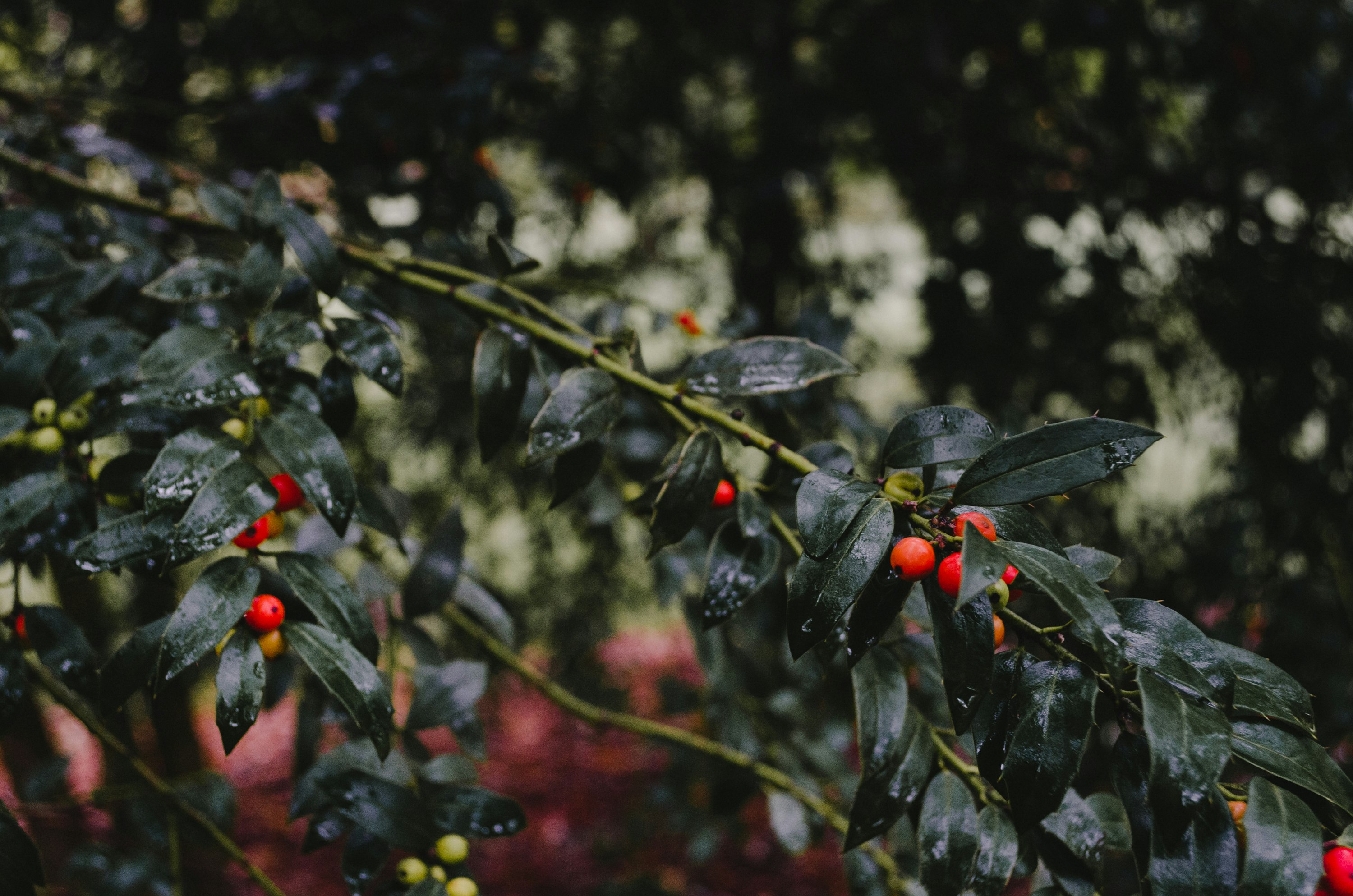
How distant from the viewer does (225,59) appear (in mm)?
1990

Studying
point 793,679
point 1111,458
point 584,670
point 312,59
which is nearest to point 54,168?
point 312,59

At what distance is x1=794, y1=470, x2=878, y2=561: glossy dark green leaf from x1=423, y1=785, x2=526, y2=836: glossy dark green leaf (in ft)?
1.63

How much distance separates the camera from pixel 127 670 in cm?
67

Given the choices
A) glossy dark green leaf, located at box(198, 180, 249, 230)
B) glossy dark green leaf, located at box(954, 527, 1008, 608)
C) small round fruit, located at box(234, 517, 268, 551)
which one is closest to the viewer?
glossy dark green leaf, located at box(954, 527, 1008, 608)

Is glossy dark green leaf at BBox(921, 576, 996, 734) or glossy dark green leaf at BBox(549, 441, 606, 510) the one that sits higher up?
glossy dark green leaf at BBox(921, 576, 996, 734)

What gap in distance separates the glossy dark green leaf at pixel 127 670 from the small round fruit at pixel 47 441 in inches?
10.3

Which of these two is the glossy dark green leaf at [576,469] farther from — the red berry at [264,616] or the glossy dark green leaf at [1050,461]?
the glossy dark green leaf at [1050,461]

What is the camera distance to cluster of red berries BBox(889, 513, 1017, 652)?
0.55 metres

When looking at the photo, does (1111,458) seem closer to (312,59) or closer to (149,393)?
(149,393)

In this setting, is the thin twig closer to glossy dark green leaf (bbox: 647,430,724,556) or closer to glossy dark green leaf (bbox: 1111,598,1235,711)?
glossy dark green leaf (bbox: 647,430,724,556)

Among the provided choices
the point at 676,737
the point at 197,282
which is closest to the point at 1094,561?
the point at 676,737

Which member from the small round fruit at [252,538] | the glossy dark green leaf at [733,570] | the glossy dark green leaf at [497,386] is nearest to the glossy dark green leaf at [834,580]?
the glossy dark green leaf at [733,570]

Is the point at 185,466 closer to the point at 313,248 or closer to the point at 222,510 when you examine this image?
the point at 222,510

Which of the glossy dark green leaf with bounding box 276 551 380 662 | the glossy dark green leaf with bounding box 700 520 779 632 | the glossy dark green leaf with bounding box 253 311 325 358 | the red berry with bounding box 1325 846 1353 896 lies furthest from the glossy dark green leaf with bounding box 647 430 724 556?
the red berry with bounding box 1325 846 1353 896
